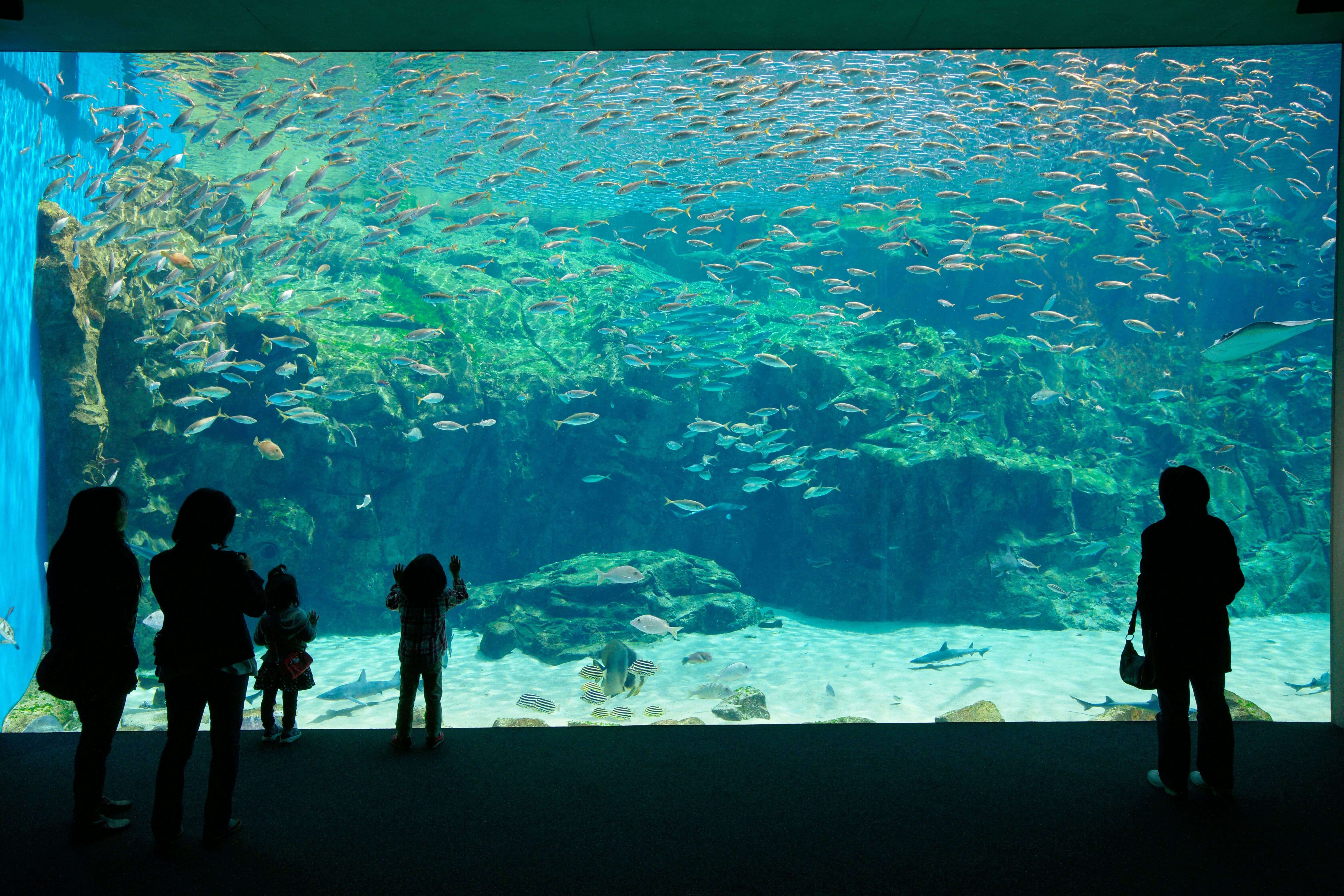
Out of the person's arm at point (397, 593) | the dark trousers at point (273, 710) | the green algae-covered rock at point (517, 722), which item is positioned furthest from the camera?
the green algae-covered rock at point (517, 722)

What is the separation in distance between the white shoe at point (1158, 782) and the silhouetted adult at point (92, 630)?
418cm

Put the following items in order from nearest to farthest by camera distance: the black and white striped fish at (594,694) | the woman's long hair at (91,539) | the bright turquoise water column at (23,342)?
the woman's long hair at (91,539), the bright turquoise water column at (23,342), the black and white striped fish at (594,694)

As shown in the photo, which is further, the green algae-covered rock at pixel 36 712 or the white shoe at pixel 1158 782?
the green algae-covered rock at pixel 36 712

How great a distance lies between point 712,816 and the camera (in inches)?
109

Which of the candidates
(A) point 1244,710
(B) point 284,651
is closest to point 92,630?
(B) point 284,651

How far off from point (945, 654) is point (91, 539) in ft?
37.5

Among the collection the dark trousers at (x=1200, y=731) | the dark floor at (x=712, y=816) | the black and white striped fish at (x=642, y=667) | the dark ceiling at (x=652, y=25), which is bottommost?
the black and white striped fish at (x=642, y=667)

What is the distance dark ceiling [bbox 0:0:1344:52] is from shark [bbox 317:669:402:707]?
8.44 meters

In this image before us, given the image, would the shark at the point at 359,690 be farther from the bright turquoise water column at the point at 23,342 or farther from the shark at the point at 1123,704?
the shark at the point at 1123,704

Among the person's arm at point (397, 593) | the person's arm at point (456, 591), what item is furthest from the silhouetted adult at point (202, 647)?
the person's arm at point (456, 591)

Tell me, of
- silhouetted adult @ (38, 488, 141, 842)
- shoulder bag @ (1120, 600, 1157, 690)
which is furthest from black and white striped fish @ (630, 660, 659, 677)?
silhouetted adult @ (38, 488, 141, 842)

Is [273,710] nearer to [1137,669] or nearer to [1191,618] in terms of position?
[1137,669]

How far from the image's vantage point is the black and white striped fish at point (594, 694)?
1061 cm

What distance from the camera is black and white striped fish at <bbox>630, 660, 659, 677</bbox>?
9539mm
